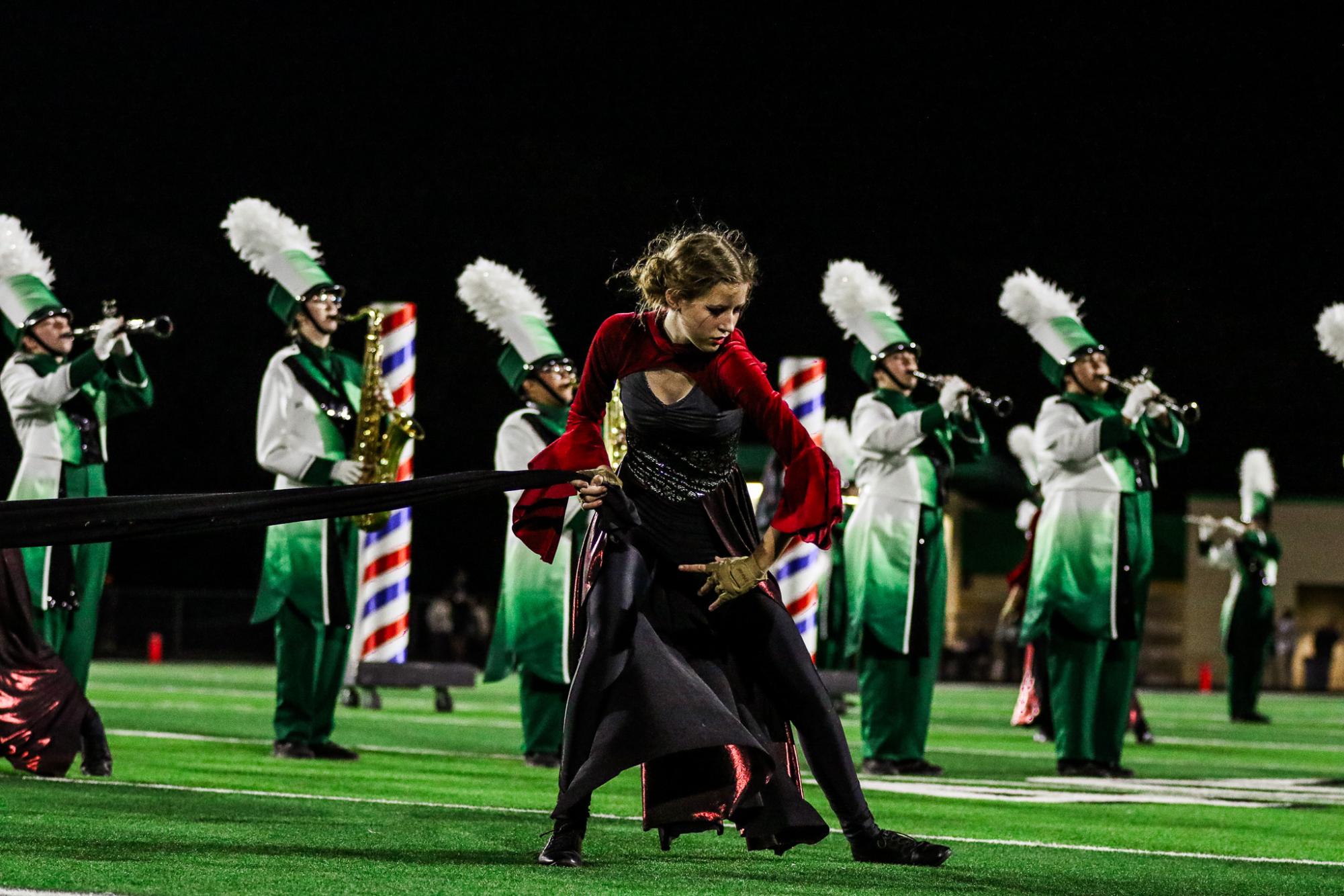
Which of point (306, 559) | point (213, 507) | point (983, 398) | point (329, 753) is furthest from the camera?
point (329, 753)

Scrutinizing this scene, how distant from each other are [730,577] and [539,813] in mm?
2320

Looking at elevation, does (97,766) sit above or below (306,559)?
below

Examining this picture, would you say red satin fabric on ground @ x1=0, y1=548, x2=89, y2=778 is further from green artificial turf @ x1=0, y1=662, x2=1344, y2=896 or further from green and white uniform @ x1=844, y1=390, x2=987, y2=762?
green and white uniform @ x1=844, y1=390, x2=987, y2=762

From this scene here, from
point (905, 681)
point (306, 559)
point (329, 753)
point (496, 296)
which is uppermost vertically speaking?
point (496, 296)

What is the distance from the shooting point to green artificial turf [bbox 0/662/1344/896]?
5438 mm

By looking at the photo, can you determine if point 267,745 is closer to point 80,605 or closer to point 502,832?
point 80,605

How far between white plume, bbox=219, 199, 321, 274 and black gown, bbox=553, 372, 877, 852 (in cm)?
501

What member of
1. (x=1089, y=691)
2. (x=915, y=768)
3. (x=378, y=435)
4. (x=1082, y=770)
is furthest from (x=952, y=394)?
(x=378, y=435)

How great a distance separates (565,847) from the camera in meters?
5.70

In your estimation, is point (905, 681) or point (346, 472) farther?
point (905, 681)

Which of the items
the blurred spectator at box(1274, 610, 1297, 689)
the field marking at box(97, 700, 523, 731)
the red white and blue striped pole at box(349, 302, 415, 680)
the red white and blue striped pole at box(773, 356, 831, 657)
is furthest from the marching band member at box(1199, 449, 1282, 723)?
the blurred spectator at box(1274, 610, 1297, 689)

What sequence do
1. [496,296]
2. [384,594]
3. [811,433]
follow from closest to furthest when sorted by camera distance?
[496,296], [811,433], [384,594]

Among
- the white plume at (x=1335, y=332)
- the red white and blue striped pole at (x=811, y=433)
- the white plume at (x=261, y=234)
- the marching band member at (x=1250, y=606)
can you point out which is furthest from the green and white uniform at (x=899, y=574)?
the marching band member at (x=1250, y=606)

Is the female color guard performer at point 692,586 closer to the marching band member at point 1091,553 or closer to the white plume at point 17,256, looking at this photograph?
the marching band member at point 1091,553
